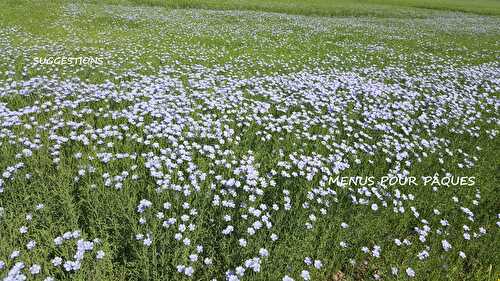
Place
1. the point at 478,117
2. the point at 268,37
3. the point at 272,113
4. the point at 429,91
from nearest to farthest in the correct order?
1. the point at 272,113
2. the point at 478,117
3. the point at 429,91
4. the point at 268,37

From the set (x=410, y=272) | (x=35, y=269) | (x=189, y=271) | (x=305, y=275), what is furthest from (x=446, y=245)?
(x=35, y=269)

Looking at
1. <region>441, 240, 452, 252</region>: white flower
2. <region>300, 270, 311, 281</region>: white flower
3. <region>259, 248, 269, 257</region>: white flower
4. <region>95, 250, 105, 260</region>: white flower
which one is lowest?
<region>441, 240, 452, 252</region>: white flower

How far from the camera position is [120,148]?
488cm

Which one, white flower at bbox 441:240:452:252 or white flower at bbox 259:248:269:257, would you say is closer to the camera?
white flower at bbox 259:248:269:257

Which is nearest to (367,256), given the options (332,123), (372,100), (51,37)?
(332,123)

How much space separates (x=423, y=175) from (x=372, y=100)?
2878 mm

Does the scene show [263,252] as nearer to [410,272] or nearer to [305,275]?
[305,275]

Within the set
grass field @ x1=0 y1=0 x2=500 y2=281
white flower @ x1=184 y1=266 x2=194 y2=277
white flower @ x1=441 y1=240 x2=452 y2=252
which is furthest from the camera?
white flower @ x1=441 y1=240 x2=452 y2=252

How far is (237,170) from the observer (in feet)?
14.4

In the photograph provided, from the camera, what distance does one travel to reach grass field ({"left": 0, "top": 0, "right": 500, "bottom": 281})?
327 centimetres

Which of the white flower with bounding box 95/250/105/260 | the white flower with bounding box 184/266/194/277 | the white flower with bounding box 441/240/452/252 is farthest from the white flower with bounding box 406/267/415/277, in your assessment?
the white flower with bounding box 95/250/105/260

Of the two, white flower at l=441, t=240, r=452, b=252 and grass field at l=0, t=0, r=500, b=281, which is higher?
grass field at l=0, t=0, r=500, b=281

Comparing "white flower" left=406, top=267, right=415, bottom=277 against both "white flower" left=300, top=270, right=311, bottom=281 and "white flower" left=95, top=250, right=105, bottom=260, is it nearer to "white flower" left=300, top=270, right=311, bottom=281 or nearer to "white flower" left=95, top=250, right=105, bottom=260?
"white flower" left=300, top=270, right=311, bottom=281

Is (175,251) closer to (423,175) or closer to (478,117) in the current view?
(423,175)
